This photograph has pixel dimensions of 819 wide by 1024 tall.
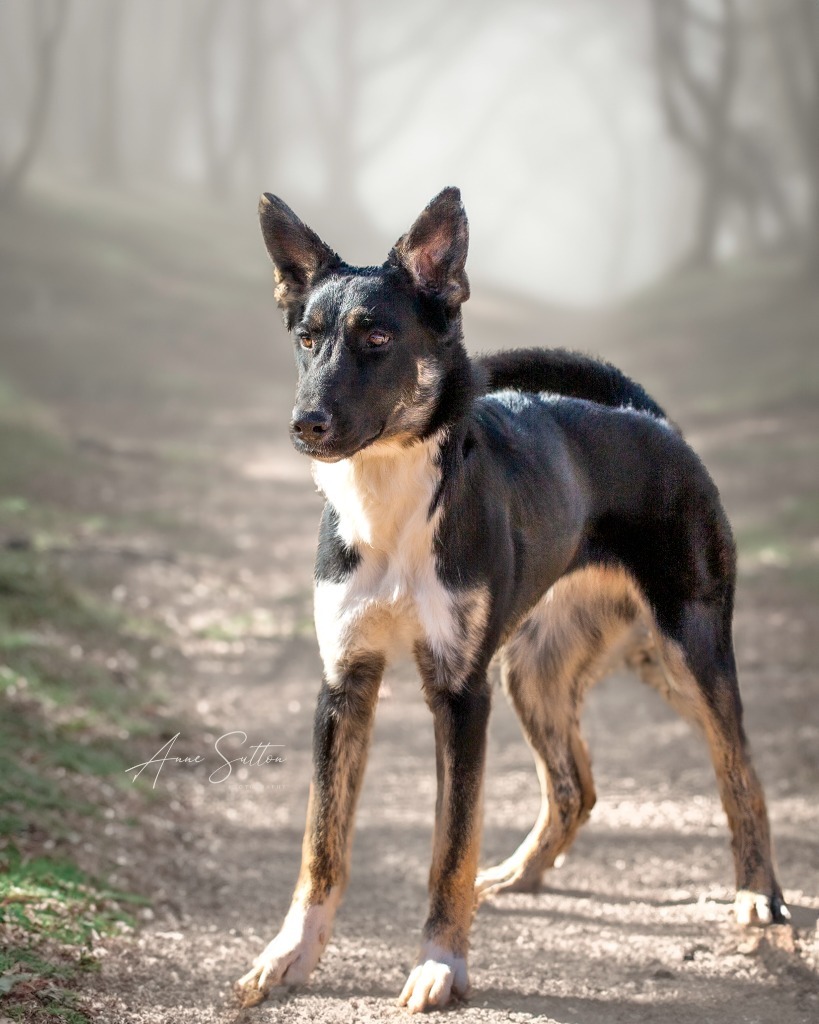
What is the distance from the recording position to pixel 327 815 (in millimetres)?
4020

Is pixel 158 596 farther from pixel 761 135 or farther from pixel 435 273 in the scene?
pixel 761 135

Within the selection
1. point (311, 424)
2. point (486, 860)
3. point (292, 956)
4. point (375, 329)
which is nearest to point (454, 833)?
point (292, 956)

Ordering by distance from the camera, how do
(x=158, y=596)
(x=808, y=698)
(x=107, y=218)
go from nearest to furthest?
(x=808, y=698), (x=158, y=596), (x=107, y=218)

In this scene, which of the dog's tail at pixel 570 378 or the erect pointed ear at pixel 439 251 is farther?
the dog's tail at pixel 570 378

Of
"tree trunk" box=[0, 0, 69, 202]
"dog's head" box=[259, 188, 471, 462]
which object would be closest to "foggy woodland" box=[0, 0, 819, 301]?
"tree trunk" box=[0, 0, 69, 202]

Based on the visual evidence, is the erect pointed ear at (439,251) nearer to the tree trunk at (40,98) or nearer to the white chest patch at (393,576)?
the white chest patch at (393,576)

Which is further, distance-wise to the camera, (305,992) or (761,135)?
(761,135)

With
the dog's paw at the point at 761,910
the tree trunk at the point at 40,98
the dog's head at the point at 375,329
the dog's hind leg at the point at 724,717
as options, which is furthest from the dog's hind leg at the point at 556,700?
the tree trunk at the point at 40,98

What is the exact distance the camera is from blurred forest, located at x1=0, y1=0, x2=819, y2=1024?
4.34 meters

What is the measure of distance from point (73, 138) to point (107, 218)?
12.3m

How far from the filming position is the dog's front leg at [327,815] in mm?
3969

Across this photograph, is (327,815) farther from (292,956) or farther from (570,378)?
(570,378)

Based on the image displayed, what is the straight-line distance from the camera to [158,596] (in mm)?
9477

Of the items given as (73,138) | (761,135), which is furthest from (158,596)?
(73,138)
